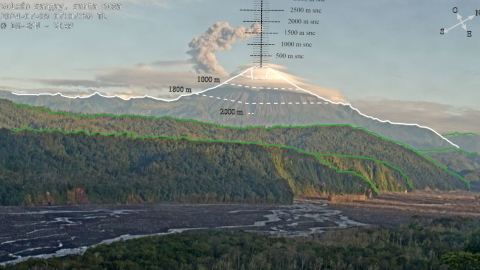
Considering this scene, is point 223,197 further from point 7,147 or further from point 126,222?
point 126,222

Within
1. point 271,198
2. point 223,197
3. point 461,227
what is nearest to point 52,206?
point 223,197

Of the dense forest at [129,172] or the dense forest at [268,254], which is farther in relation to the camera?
the dense forest at [129,172]

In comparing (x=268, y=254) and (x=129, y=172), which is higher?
(x=129, y=172)

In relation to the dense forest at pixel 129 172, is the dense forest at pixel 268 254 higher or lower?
lower

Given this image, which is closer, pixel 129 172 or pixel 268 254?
pixel 268 254
